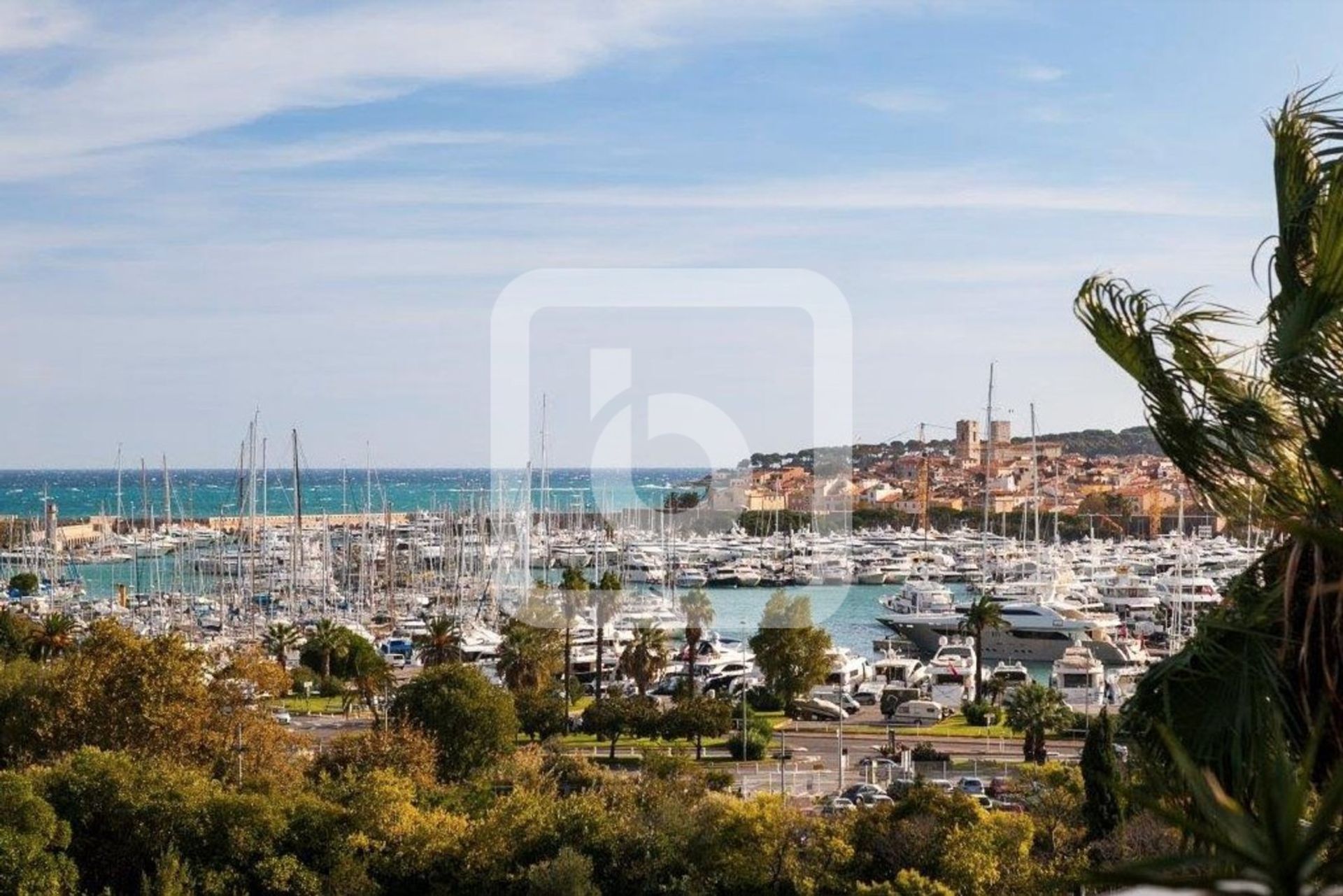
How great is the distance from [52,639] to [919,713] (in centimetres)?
2168

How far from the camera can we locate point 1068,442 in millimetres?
104500

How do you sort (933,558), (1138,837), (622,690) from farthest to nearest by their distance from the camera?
(933,558), (622,690), (1138,837)

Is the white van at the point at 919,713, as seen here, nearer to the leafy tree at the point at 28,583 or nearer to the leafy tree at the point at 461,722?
the leafy tree at the point at 461,722

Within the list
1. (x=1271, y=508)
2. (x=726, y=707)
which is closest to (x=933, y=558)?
(x=726, y=707)

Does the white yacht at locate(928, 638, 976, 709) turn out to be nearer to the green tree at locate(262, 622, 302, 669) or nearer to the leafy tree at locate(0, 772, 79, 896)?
the green tree at locate(262, 622, 302, 669)

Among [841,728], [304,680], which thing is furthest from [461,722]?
[304,680]

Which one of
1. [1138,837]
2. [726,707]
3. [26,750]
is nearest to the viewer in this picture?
[1138,837]

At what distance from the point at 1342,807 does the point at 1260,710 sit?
1563 mm

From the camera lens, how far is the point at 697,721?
30.9m

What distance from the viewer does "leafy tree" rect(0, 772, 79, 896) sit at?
59.0ft

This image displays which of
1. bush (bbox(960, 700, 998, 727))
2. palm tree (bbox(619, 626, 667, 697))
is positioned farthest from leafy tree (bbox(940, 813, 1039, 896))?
palm tree (bbox(619, 626, 667, 697))

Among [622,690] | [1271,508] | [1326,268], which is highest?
[1326,268]

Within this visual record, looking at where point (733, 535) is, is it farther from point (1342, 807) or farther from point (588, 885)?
point (1342, 807)

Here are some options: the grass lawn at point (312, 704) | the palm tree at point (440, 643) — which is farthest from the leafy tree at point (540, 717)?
the grass lawn at point (312, 704)
